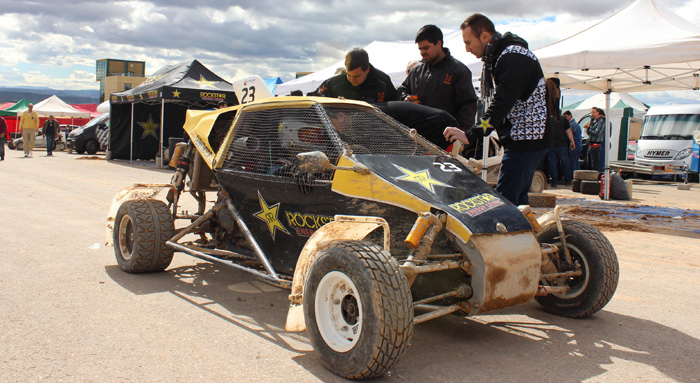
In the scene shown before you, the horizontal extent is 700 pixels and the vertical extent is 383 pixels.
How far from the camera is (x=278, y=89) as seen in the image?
622 inches

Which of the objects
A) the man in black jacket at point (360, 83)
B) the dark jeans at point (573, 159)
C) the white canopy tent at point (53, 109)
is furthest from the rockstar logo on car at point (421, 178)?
the white canopy tent at point (53, 109)

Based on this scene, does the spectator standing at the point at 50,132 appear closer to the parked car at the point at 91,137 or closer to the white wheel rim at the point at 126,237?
the parked car at the point at 91,137

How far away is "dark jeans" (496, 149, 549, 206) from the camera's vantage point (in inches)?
168

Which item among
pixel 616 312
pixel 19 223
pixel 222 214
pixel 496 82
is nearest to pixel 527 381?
pixel 616 312

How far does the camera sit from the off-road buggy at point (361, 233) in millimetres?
2857

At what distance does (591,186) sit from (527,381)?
1097 centimetres

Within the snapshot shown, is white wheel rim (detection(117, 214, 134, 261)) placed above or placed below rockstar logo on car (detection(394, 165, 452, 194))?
below

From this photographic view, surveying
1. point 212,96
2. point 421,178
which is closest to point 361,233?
point 421,178

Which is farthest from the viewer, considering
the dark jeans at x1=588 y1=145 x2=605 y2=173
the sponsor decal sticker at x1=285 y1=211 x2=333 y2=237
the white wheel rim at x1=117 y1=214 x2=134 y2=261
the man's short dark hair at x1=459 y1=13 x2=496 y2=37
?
the dark jeans at x1=588 y1=145 x2=605 y2=173

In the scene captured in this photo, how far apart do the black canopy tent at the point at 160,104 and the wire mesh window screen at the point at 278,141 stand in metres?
13.2

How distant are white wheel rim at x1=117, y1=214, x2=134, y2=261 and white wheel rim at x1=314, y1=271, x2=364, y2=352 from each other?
2606 mm

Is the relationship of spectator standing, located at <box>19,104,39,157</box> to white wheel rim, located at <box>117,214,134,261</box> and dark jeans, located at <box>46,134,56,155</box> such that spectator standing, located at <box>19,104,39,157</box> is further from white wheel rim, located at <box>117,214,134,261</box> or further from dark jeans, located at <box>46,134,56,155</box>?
white wheel rim, located at <box>117,214,134,261</box>

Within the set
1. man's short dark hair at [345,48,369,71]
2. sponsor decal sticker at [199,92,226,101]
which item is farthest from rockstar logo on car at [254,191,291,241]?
sponsor decal sticker at [199,92,226,101]

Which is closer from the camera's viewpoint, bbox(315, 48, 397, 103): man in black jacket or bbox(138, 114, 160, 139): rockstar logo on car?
bbox(315, 48, 397, 103): man in black jacket
